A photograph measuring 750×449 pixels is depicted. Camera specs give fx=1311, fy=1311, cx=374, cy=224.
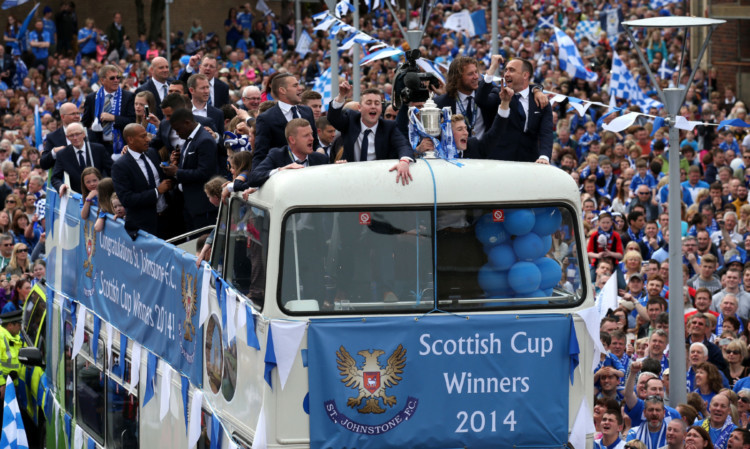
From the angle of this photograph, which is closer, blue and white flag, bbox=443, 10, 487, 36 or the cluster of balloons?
the cluster of balloons

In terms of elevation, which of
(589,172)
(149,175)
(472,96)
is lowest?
(589,172)

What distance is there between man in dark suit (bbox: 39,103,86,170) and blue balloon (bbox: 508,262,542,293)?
719 cm

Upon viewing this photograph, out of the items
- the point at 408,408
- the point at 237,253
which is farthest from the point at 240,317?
the point at 408,408

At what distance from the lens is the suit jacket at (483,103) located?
1042 centimetres

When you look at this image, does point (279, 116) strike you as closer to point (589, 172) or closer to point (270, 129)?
point (270, 129)

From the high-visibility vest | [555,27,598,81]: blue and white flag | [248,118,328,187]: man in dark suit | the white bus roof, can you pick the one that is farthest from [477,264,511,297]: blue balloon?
[555,27,598,81]: blue and white flag

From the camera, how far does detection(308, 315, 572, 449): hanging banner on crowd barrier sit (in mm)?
8109

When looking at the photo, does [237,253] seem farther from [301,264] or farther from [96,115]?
[96,115]

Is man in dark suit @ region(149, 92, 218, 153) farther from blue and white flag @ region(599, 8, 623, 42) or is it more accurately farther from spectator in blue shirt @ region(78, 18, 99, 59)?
spectator in blue shirt @ region(78, 18, 99, 59)

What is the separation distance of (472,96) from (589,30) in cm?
2428

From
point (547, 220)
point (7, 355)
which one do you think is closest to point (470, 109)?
point (547, 220)

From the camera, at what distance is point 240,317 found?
8406mm

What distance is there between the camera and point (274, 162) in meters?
9.09

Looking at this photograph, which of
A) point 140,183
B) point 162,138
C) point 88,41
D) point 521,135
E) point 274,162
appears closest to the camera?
point 274,162
